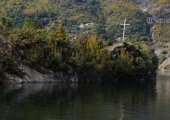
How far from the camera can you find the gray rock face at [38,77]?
118m

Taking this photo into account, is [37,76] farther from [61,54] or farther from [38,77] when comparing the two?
[61,54]

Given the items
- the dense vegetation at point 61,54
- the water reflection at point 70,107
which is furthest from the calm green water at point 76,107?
the dense vegetation at point 61,54

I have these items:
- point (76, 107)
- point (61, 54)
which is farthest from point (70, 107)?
point (61, 54)

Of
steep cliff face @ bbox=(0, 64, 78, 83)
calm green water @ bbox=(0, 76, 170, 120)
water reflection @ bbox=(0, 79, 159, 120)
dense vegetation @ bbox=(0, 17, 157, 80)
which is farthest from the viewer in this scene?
dense vegetation @ bbox=(0, 17, 157, 80)

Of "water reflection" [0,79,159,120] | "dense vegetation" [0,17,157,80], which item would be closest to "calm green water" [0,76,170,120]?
"water reflection" [0,79,159,120]

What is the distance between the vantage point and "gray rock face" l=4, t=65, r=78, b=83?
389 feet

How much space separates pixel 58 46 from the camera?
137000 mm

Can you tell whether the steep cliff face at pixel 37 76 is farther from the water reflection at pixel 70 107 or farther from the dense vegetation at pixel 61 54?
the water reflection at pixel 70 107

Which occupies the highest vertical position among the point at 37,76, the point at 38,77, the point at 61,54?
the point at 61,54

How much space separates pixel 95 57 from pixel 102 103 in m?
67.1

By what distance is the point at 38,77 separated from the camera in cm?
12481

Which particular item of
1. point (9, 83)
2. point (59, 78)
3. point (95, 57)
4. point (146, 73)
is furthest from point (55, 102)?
point (146, 73)

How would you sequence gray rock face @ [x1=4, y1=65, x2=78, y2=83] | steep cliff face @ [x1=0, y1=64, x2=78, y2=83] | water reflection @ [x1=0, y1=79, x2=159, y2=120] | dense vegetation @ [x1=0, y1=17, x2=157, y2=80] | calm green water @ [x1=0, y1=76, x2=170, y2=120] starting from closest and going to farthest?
water reflection @ [x1=0, y1=79, x2=159, y2=120]
calm green water @ [x1=0, y1=76, x2=170, y2=120]
steep cliff face @ [x1=0, y1=64, x2=78, y2=83]
gray rock face @ [x1=4, y1=65, x2=78, y2=83]
dense vegetation @ [x1=0, y1=17, x2=157, y2=80]

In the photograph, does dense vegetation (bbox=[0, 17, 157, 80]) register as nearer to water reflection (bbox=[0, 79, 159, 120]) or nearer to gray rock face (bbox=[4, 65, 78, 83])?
gray rock face (bbox=[4, 65, 78, 83])
